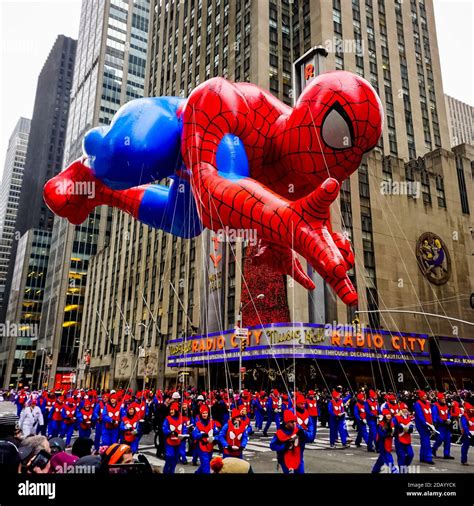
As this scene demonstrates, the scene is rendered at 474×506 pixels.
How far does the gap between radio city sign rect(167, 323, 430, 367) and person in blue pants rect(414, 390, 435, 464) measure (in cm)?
1600

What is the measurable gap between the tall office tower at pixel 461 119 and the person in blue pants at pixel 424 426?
539 ft

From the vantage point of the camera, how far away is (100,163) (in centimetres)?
992

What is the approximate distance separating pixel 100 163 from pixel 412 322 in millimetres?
36180

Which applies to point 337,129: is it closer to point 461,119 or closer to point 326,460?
point 326,460

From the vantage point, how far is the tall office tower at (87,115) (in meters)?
87.8

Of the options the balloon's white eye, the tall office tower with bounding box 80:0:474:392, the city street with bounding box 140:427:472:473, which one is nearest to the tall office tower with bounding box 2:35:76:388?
the tall office tower with bounding box 80:0:474:392

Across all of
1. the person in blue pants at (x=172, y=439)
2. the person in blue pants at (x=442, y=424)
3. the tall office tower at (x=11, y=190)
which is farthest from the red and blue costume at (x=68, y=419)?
the tall office tower at (x=11, y=190)

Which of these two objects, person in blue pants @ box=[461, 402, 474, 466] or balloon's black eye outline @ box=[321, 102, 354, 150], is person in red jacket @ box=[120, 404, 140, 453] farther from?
person in blue pants @ box=[461, 402, 474, 466]

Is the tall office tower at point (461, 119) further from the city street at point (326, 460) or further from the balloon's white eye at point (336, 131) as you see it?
the balloon's white eye at point (336, 131)

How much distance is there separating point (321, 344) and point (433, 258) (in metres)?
17.4

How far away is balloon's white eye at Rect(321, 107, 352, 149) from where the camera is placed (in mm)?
8625

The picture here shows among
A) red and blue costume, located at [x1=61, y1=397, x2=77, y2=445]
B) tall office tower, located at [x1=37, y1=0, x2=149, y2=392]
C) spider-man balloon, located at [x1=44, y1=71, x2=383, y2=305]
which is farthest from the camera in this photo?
tall office tower, located at [x1=37, y1=0, x2=149, y2=392]

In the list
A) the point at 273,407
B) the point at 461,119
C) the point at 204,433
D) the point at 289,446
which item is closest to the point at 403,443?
the point at 289,446

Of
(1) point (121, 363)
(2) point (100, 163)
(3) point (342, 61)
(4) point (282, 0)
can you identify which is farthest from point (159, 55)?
(2) point (100, 163)
